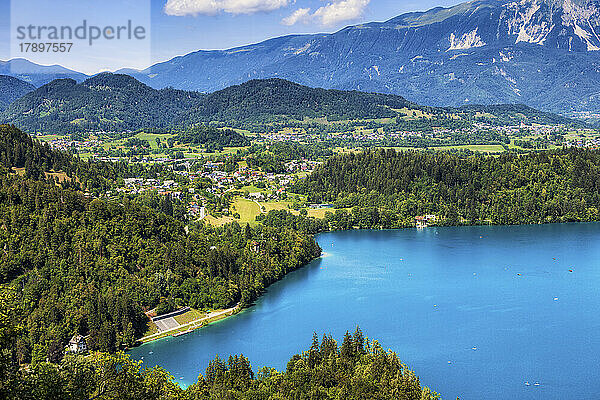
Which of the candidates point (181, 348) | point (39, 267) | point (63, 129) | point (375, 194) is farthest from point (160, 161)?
point (181, 348)

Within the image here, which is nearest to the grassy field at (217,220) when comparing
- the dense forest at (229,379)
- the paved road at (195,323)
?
the paved road at (195,323)

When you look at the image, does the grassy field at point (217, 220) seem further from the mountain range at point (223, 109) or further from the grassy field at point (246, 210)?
the mountain range at point (223, 109)

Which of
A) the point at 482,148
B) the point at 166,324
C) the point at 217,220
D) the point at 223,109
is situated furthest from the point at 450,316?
the point at 223,109

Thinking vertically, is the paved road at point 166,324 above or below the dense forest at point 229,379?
below

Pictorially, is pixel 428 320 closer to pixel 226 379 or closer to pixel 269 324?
pixel 269 324

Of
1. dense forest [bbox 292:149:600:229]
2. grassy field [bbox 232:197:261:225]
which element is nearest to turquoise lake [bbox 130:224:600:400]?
dense forest [bbox 292:149:600:229]

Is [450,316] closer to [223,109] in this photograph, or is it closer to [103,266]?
[103,266]
